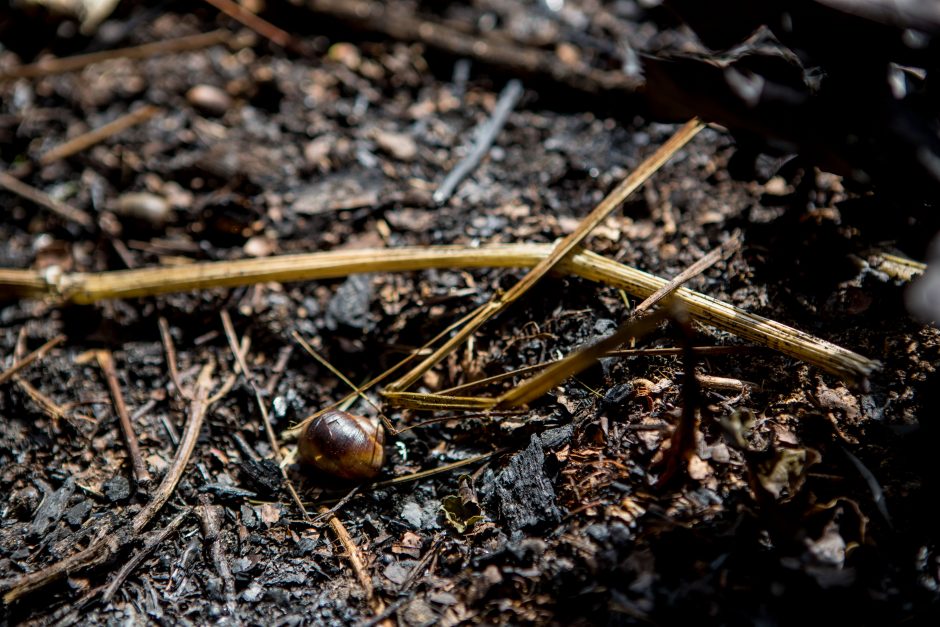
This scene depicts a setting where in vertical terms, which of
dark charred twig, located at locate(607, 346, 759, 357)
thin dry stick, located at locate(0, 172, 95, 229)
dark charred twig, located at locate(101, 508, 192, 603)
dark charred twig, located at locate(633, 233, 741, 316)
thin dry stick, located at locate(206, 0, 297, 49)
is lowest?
dark charred twig, located at locate(101, 508, 192, 603)

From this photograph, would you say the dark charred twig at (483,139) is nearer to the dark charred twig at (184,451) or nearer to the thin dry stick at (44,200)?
the dark charred twig at (184,451)

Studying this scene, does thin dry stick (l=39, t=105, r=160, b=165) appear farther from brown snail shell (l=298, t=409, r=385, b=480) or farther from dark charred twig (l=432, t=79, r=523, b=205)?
brown snail shell (l=298, t=409, r=385, b=480)

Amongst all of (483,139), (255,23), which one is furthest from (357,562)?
(255,23)

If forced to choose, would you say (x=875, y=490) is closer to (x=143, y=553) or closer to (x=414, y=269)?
(x=414, y=269)

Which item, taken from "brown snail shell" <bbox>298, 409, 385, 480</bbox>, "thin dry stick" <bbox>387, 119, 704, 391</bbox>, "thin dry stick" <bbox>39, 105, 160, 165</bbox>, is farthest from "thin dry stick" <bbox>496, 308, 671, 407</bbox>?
"thin dry stick" <bbox>39, 105, 160, 165</bbox>

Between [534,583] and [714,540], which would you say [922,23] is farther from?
[534,583]

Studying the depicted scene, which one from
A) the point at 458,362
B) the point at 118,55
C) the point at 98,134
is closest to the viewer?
the point at 458,362
